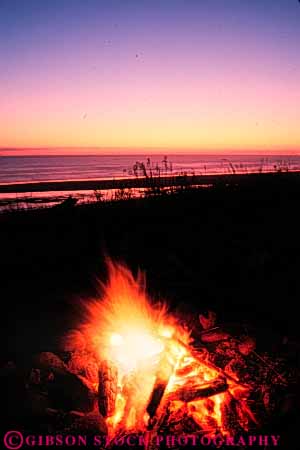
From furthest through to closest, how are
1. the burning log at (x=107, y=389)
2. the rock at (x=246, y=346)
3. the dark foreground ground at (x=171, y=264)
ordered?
the dark foreground ground at (x=171, y=264) < the rock at (x=246, y=346) < the burning log at (x=107, y=389)

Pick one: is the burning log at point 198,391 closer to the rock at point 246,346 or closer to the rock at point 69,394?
the rock at point 246,346

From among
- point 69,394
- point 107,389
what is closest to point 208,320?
point 107,389

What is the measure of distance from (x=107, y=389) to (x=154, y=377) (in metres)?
0.44

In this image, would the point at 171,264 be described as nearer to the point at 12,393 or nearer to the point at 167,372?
the point at 167,372

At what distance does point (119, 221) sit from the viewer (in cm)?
773

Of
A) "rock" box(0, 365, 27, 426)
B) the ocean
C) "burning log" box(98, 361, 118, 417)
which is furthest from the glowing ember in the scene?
the ocean

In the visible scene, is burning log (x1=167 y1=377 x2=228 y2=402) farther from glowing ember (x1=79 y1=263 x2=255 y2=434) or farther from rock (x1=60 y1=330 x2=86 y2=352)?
rock (x1=60 y1=330 x2=86 y2=352)

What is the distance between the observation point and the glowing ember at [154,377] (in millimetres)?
3074

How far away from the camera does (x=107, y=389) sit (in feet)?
10.7

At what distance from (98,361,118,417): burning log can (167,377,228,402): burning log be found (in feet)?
1.70

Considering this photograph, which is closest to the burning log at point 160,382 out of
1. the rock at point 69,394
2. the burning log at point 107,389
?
the burning log at point 107,389

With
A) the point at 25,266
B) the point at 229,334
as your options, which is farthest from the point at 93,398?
the point at 25,266

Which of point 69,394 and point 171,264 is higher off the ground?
point 171,264

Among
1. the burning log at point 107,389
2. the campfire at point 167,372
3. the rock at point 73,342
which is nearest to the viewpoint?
the campfire at point 167,372
